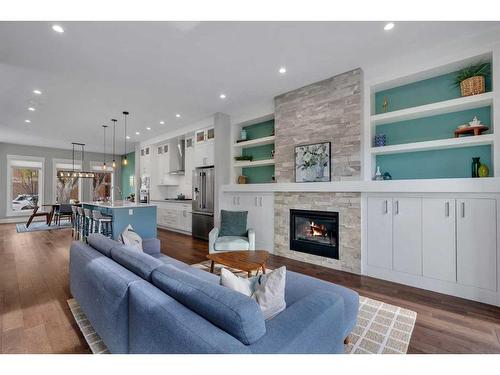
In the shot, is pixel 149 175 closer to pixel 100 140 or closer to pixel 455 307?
pixel 100 140

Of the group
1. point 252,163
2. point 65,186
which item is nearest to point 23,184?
point 65,186

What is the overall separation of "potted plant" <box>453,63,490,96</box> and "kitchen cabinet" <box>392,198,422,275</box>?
4.68ft

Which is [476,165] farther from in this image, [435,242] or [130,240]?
[130,240]

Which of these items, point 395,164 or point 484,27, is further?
point 395,164

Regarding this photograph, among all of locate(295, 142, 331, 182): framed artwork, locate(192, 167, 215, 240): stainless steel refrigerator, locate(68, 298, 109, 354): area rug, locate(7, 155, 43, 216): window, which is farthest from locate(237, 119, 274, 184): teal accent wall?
locate(7, 155, 43, 216): window

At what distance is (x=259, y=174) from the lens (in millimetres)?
5449

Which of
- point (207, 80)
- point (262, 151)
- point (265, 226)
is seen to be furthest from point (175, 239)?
point (207, 80)

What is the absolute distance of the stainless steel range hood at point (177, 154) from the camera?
7.64 metres

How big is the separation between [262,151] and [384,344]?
4.21m

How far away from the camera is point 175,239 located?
5.91 m

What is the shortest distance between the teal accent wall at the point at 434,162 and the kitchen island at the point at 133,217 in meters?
4.59

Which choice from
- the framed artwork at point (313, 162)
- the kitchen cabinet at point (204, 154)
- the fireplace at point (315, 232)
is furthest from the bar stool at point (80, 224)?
the framed artwork at point (313, 162)

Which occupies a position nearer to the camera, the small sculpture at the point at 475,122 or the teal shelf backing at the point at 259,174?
the small sculpture at the point at 475,122

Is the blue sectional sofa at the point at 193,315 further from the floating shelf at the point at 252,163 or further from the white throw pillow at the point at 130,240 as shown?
the floating shelf at the point at 252,163
